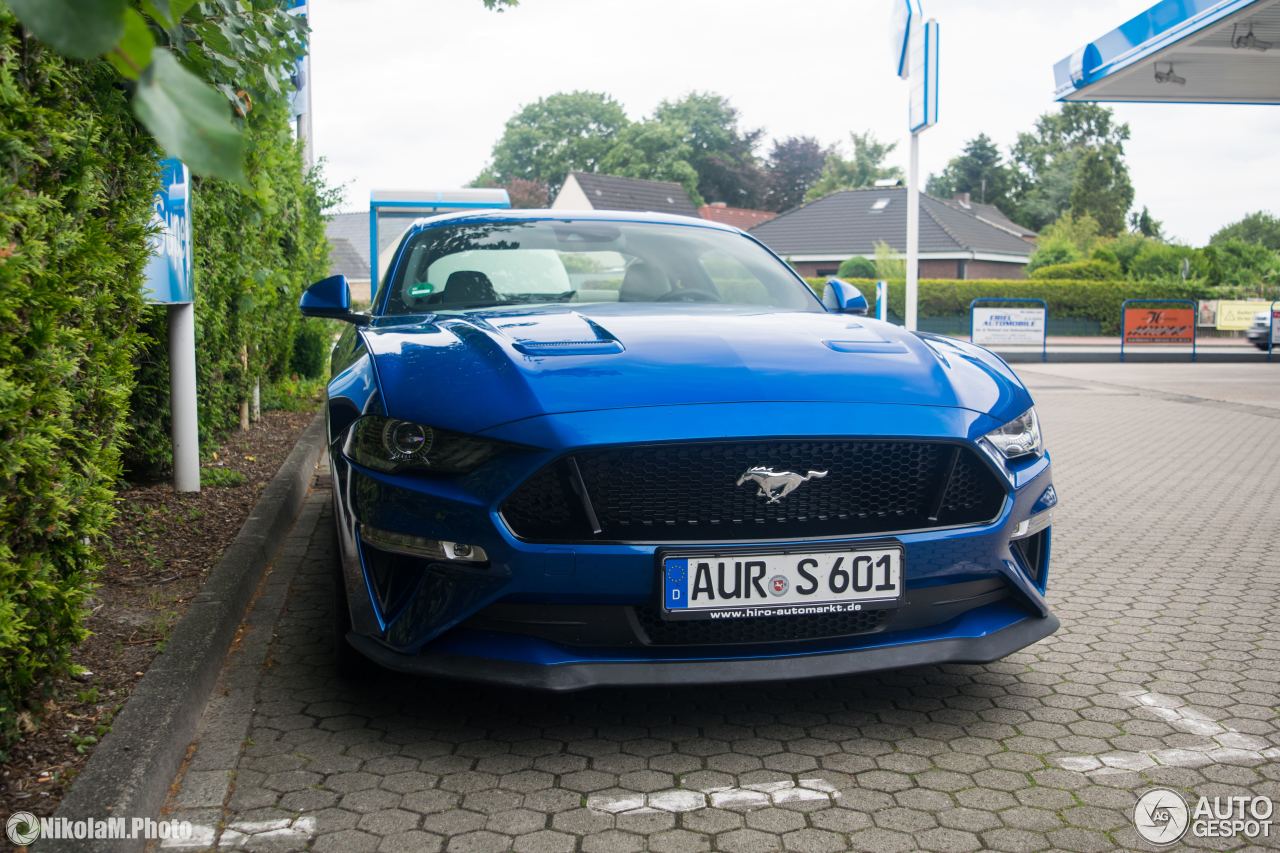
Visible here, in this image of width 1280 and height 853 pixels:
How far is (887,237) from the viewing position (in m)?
52.6

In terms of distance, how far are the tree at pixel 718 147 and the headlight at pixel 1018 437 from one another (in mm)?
78148

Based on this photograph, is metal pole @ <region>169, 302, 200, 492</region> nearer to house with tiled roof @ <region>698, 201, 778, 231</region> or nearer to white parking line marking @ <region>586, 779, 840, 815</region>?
white parking line marking @ <region>586, 779, 840, 815</region>

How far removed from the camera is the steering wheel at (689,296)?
4516 millimetres

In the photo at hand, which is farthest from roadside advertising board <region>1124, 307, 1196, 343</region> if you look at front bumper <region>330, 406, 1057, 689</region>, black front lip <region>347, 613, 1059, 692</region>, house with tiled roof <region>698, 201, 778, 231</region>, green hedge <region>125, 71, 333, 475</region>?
house with tiled roof <region>698, 201, 778, 231</region>

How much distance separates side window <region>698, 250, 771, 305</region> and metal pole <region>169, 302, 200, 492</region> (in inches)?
112

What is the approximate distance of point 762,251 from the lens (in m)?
5.05

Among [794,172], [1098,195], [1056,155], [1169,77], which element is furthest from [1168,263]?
[1056,155]

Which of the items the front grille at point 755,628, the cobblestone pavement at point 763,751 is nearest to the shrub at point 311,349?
the cobblestone pavement at point 763,751

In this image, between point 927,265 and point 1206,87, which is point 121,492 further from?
point 927,265

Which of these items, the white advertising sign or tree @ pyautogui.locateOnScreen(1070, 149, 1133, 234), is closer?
the white advertising sign

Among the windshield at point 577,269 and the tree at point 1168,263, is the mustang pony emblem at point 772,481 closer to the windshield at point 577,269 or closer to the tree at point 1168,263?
the windshield at point 577,269

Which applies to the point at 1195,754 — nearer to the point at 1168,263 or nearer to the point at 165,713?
the point at 165,713

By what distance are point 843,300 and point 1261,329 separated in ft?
78.5

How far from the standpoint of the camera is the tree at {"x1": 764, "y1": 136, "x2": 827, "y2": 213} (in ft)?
279
